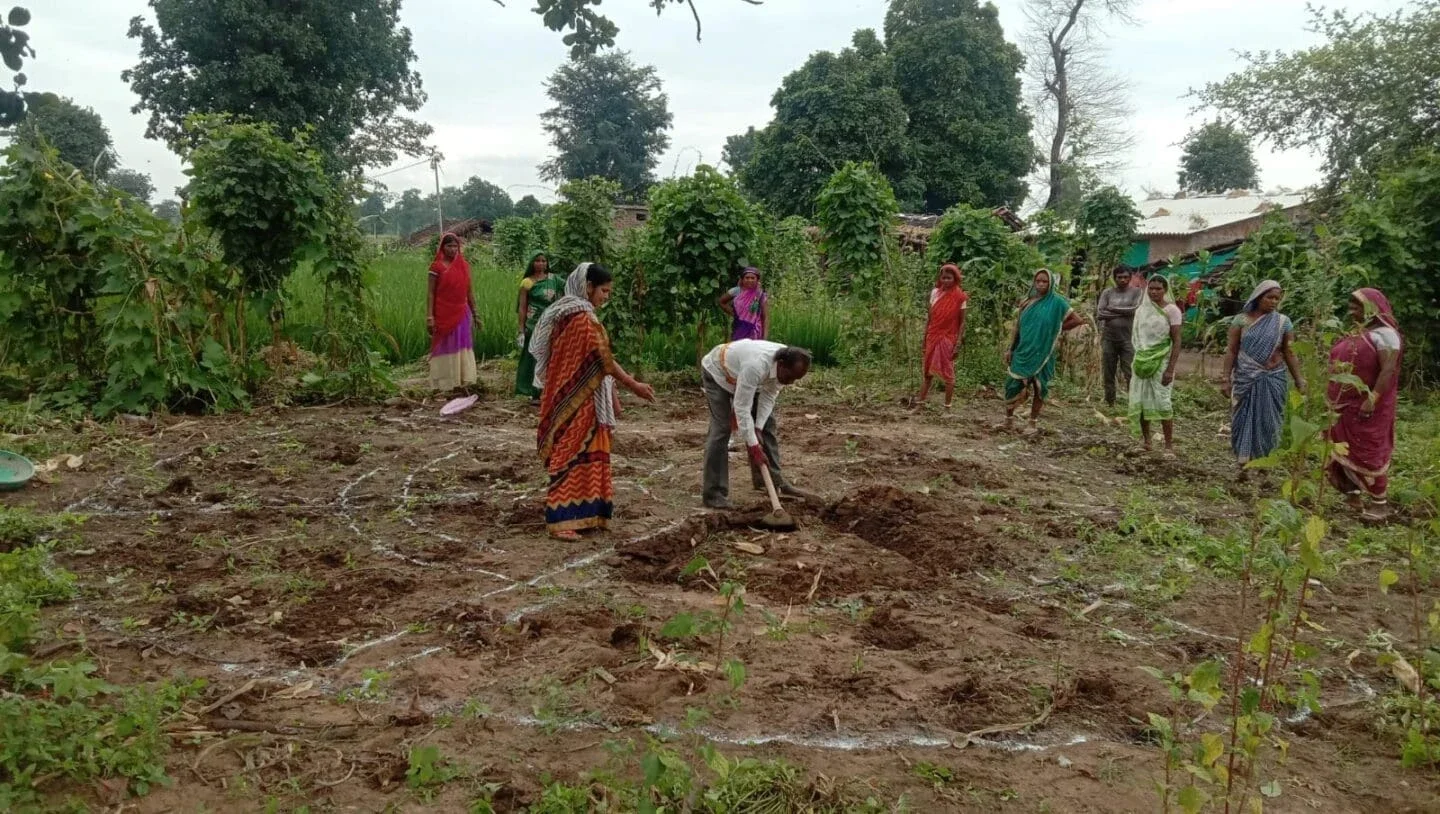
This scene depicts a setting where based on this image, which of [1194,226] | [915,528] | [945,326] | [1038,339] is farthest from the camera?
[1194,226]

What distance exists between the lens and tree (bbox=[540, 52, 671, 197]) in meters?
40.3

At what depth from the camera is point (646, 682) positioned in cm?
356

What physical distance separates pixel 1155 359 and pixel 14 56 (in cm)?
751

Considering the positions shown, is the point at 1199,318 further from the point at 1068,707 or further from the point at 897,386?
the point at 1068,707

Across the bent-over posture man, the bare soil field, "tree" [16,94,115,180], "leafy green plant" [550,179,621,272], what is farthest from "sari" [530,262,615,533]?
"leafy green plant" [550,179,621,272]

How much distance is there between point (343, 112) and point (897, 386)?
2077 cm

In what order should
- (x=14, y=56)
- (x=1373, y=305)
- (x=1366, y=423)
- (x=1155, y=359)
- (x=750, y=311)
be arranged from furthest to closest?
(x=750, y=311) → (x=1155, y=359) → (x=1366, y=423) → (x=1373, y=305) → (x=14, y=56)

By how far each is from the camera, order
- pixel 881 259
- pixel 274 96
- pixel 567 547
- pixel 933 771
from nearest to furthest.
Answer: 1. pixel 933 771
2. pixel 567 547
3. pixel 881 259
4. pixel 274 96

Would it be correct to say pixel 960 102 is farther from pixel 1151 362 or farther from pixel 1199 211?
pixel 1151 362

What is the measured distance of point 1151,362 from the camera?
305 inches

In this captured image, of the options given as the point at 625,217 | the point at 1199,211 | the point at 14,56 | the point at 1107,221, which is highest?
the point at 1199,211

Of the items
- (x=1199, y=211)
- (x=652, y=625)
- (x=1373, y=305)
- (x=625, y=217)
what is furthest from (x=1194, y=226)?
(x=652, y=625)

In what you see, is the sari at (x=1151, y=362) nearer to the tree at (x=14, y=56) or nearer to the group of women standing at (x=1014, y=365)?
the group of women standing at (x=1014, y=365)

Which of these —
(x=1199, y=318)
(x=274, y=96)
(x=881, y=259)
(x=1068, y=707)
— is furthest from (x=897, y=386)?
(x=274, y=96)
